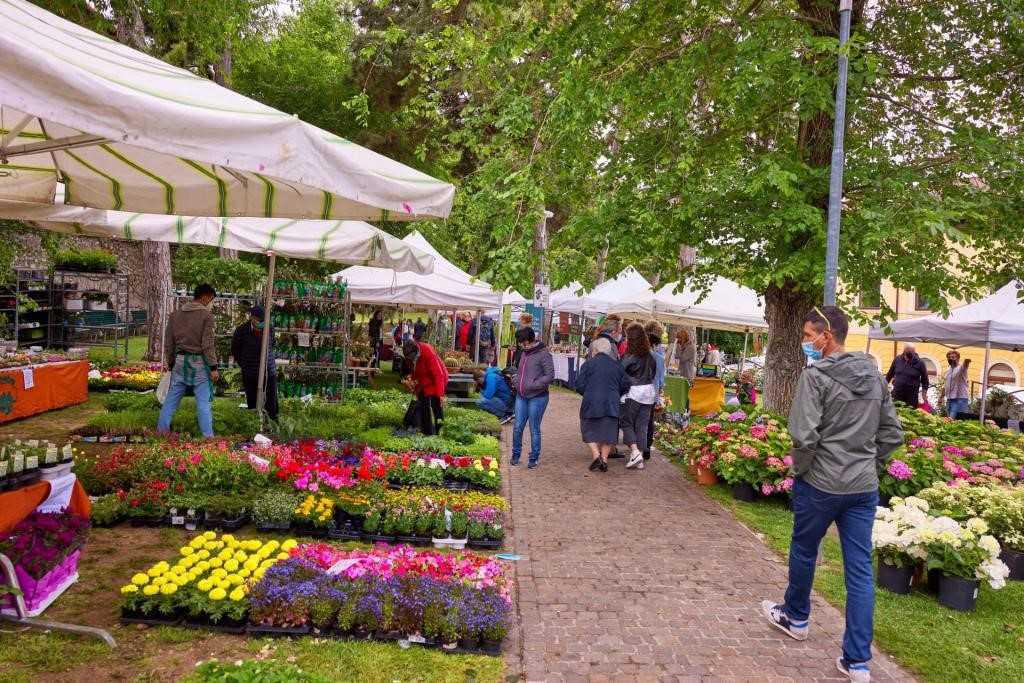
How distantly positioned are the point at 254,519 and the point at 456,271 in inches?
371

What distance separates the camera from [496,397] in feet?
48.3

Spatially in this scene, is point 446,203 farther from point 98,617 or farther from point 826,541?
point 826,541

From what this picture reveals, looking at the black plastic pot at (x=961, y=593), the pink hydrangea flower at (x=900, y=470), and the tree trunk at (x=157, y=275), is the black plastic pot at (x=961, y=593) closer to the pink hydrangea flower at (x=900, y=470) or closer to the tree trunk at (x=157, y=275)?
the pink hydrangea flower at (x=900, y=470)

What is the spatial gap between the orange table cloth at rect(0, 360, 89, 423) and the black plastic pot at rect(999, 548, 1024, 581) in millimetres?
11748

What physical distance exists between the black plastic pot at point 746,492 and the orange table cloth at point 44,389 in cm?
975

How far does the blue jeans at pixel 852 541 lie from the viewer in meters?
4.26

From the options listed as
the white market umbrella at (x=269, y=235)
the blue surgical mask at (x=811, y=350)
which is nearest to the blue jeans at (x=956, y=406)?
the white market umbrella at (x=269, y=235)

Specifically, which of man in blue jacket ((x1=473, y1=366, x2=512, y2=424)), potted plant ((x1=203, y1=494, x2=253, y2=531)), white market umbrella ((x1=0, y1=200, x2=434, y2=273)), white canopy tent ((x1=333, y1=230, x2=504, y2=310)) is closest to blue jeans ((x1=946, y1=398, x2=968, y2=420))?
man in blue jacket ((x1=473, y1=366, x2=512, y2=424))

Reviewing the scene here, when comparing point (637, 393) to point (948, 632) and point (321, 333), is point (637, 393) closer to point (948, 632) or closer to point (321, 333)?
point (321, 333)

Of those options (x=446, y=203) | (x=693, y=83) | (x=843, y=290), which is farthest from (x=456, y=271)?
(x=446, y=203)

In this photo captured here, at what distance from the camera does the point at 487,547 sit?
6410mm

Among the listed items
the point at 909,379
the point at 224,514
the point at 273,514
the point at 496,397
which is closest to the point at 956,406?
the point at 909,379

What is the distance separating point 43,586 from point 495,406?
408 inches

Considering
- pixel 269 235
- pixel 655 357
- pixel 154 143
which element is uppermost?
pixel 269 235
